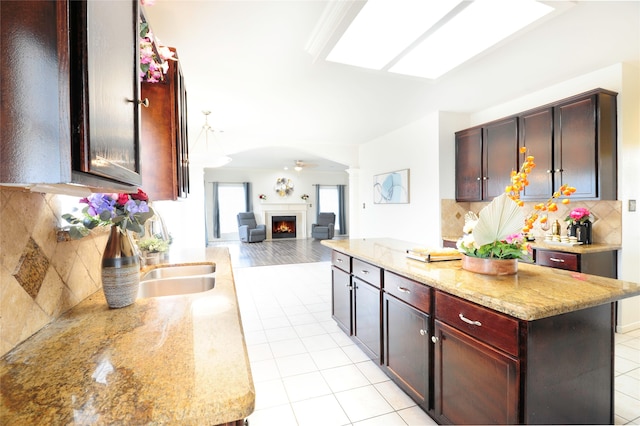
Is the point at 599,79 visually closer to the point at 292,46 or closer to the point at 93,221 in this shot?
the point at 292,46

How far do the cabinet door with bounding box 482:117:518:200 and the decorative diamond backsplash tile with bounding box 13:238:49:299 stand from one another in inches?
155

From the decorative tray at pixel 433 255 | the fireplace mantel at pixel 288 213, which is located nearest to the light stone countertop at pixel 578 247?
the decorative tray at pixel 433 255

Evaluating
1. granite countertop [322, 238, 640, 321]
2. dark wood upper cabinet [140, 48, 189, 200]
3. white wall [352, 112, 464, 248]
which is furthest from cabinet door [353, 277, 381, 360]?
white wall [352, 112, 464, 248]

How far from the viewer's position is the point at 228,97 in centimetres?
346

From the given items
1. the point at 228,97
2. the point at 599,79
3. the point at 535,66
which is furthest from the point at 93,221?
the point at 599,79

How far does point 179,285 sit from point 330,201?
31.5 feet

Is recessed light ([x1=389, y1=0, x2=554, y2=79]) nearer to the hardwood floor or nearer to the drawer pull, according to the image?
the drawer pull

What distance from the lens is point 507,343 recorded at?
1171mm

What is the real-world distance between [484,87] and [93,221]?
12.2 ft

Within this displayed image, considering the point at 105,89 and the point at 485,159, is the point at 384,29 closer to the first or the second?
the point at 105,89

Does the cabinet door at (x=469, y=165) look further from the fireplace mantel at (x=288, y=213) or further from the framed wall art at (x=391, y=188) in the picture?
the fireplace mantel at (x=288, y=213)

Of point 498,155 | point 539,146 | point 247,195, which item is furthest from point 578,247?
point 247,195

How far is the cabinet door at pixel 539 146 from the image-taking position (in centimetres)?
297

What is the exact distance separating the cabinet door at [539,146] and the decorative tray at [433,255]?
1.81 metres
